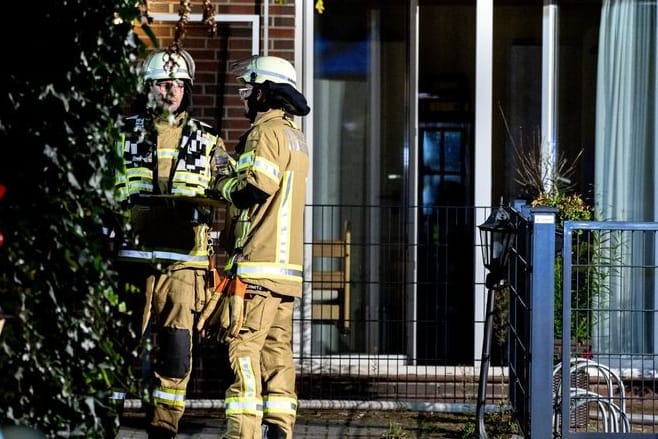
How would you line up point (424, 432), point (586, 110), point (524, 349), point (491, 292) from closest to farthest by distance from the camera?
point (524, 349), point (491, 292), point (424, 432), point (586, 110)

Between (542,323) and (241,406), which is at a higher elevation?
(542,323)

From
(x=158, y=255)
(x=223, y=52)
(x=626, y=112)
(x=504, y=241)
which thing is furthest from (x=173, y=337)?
(x=626, y=112)

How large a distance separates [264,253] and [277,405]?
2.56 feet

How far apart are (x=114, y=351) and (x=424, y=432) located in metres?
4.25

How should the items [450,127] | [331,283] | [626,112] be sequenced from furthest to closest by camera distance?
[450,127] < [626,112] < [331,283]

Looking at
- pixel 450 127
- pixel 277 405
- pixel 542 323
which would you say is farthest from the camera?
pixel 450 127

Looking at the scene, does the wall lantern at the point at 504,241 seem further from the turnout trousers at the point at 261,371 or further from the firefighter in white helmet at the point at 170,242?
the firefighter in white helmet at the point at 170,242

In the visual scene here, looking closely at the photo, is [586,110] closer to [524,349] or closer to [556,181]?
[556,181]

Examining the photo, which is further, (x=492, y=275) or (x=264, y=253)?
(x=492, y=275)

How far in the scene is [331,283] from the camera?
903 cm

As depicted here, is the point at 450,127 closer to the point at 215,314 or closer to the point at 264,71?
the point at 264,71

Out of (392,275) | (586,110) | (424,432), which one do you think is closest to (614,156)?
(586,110)

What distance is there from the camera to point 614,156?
30.3 ft

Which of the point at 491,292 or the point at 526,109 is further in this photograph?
the point at 526,109
